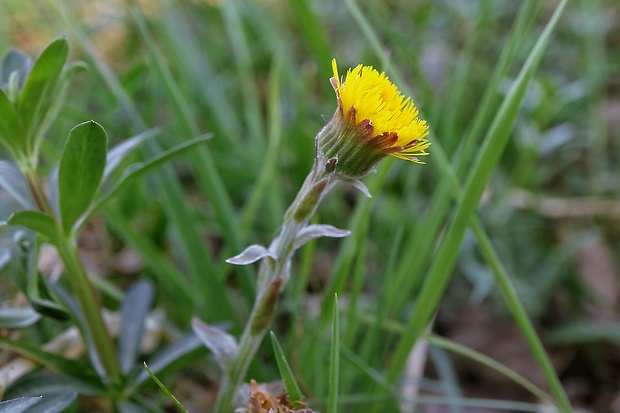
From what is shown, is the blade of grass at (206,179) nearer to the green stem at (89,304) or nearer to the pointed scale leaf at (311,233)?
the green stem at (89,304)

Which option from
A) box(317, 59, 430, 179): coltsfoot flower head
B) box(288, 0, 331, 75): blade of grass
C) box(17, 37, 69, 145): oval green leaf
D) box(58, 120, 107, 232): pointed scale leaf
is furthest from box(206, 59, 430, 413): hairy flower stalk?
box(288, 0, 331, 75): blade of grass

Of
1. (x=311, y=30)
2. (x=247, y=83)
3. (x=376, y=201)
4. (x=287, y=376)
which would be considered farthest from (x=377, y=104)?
(x=247, y=83)

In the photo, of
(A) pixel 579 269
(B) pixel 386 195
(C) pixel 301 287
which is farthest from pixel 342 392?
(A) pixel 579 269

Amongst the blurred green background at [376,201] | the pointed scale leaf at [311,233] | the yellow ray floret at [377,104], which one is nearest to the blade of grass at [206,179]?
the blurred green background at [376,201]

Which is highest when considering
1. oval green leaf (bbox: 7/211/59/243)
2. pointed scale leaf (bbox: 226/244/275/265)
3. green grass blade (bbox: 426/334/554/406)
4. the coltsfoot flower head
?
oval green leaf (bbox: 7/211/59/243)

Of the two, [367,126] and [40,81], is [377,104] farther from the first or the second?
[40,81]

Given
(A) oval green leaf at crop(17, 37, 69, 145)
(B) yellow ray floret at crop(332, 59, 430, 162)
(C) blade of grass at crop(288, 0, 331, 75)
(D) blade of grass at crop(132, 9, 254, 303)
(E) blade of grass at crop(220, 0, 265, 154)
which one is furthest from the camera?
(E) blade of grass at crop(220, 0, 265, 154)

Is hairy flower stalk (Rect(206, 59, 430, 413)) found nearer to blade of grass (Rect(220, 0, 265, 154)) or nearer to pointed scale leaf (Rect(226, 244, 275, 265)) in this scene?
pointed scale leaf (Rect(226, 244, 275, 265))

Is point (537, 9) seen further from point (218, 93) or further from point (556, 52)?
point (556, 52)
